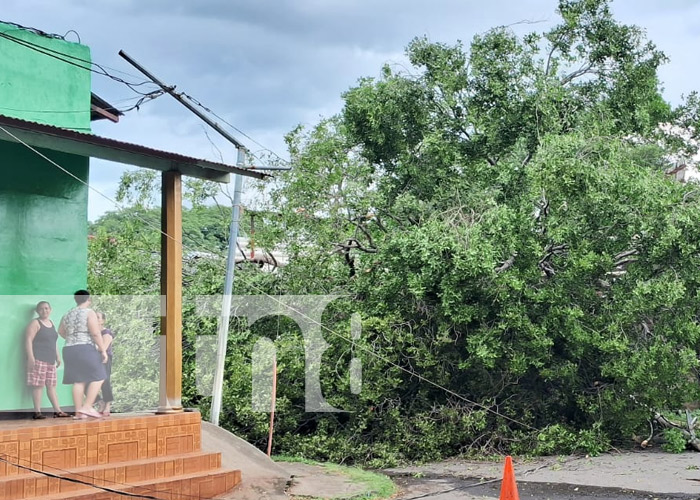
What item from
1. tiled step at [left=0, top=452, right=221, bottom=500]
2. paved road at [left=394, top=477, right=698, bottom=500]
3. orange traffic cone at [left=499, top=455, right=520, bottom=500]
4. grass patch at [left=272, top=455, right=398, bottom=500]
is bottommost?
paved road at [left=394, top=477, right=698, bottom=500]

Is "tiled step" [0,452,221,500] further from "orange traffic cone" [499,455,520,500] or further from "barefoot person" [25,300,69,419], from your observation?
"orange traffic cone" [499,455,520,500]

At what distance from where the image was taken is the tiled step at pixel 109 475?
714 cm

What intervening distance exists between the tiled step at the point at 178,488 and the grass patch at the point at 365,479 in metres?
1.45

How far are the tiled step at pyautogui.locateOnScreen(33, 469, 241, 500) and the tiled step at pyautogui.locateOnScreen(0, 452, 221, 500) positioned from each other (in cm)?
7

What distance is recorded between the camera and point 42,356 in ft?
27.5

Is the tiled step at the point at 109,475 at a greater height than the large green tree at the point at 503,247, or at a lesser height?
lesser

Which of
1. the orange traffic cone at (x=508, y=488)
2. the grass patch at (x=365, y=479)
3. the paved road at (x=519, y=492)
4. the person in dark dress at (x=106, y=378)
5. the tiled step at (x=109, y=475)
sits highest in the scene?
the person in dark dress at (x=106, y=378)

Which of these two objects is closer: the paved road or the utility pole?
the paved road

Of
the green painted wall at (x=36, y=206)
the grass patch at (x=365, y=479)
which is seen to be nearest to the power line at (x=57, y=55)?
the green painted wall at (x=36, y=206)

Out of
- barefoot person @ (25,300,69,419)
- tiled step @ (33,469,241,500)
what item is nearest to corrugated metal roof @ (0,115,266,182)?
barefoot person @ (25,300,69,419)

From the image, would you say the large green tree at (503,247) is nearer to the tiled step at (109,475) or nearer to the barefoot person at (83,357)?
the tiled step at (109,475)

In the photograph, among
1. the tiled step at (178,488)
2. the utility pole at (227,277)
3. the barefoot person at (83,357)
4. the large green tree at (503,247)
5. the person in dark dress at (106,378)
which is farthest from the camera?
the large green tree at (503,247)

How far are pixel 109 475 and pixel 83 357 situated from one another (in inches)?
50.1

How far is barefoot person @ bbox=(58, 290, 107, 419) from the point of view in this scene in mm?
8250
